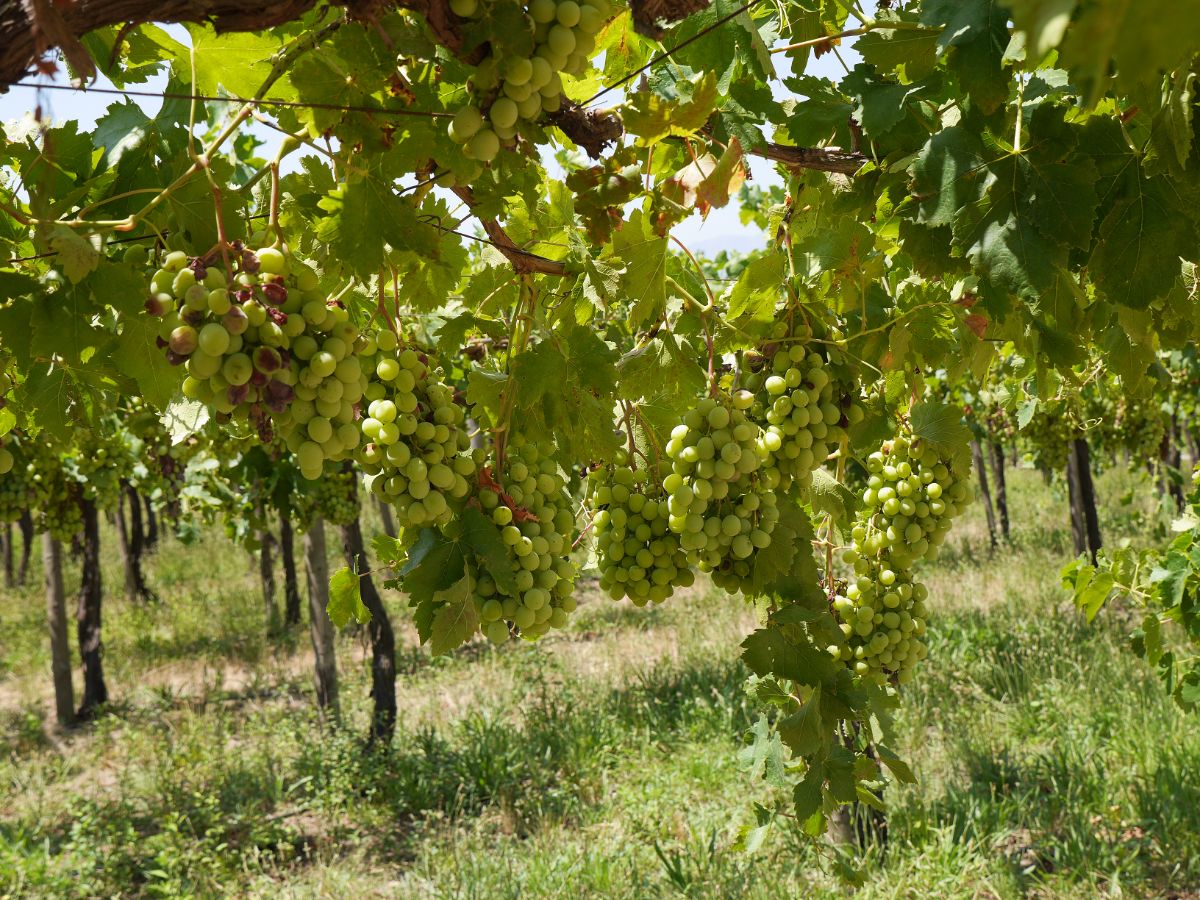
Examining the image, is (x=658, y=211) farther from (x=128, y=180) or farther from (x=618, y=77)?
(x=128, y=180)

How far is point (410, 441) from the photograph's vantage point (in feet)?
4.18

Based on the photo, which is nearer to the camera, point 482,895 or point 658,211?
point 658,211

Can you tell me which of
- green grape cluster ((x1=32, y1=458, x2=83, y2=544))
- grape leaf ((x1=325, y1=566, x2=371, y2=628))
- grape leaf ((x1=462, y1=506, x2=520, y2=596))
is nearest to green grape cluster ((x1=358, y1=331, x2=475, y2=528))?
grape leaf ((x1=462, y1=506, x2=520, y2=596))

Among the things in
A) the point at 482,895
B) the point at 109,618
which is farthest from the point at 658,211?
the point at 109,618

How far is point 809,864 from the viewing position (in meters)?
4.09

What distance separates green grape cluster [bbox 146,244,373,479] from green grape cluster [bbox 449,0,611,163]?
10.9 inches

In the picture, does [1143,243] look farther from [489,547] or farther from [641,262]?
[489,547]

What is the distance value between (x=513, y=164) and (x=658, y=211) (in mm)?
301

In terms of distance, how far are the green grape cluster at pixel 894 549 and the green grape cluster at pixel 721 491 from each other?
729mm

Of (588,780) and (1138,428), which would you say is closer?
(588,780)

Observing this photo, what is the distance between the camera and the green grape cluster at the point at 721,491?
1420 mm

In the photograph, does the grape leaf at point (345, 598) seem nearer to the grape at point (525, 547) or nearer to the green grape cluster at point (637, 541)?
the grape at point (525, 547)

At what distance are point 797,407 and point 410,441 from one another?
708mm

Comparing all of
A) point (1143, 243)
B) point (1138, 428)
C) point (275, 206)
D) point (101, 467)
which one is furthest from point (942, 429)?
point (1138, 428)
